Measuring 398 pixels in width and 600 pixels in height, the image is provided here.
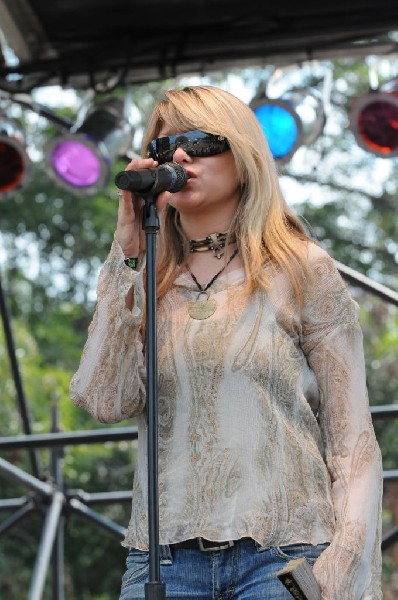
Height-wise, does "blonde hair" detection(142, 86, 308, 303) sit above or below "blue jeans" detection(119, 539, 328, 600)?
above

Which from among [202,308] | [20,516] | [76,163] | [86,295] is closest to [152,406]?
[202,308]

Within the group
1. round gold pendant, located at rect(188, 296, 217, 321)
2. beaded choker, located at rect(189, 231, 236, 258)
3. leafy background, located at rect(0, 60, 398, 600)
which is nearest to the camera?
round gold pendant, located at rect(188, 296, 217, 321)

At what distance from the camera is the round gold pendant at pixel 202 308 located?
242 centimetres

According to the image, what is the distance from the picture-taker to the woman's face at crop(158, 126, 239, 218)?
97.0 inches

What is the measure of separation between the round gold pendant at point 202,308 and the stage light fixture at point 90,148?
2377mm

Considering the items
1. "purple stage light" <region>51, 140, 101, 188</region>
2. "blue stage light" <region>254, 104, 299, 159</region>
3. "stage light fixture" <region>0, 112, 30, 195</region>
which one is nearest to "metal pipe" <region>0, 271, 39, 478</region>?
"stage light fixture" <region>0, 112, 30, 195</region>

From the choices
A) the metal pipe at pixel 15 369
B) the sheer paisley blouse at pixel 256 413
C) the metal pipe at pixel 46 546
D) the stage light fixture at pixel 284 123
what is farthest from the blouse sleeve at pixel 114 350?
the metal pipe at pixel 15 369

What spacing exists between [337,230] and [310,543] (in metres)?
12.2

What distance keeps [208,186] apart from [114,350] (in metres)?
0.38

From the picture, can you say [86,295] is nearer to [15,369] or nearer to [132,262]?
[15,369]

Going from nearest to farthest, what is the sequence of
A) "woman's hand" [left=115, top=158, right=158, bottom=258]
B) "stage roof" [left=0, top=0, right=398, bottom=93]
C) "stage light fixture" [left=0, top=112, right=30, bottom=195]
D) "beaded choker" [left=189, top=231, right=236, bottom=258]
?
1. "woman's hand" [left=115, top=158, right=158, bottom=258]
2. "beaded choker" [left=189, top=231, right=236, bottom=258]
3. "stage roof" [left=0, top=0, right=398, bottom=93]
4. "stage light fixture" [left=0, top=112, right=30, bottom=195]

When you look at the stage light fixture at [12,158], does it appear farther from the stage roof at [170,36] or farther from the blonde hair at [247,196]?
the blonde hair at [247,196]

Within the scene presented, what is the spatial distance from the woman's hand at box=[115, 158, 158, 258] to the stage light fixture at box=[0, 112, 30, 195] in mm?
2593

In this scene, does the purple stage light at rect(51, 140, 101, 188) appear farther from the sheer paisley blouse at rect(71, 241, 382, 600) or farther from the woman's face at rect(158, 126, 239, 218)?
the sheer paisley blouse at rect(71, 241, 382, 600)
